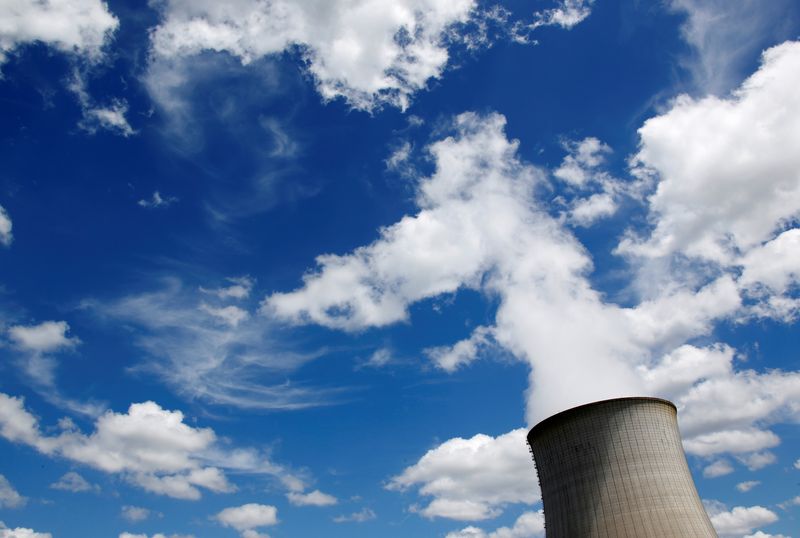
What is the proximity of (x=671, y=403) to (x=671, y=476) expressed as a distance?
468 centimetres

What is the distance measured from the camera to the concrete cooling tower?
3125 cm

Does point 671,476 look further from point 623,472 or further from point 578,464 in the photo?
point 578,464

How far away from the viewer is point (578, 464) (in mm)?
33781

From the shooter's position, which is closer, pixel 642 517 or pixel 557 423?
pixel 642 517

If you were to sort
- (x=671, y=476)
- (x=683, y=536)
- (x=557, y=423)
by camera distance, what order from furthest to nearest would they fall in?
A: (x=557, y=423) < (x=671, y=476) < (x=683, y=536)

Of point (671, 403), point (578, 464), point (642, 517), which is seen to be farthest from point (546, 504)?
point (671, 403)

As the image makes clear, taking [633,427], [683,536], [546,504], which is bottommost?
[683,536]

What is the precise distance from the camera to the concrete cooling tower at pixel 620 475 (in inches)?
1230

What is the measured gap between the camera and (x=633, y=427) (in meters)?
33.5

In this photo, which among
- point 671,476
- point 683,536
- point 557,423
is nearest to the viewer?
point 683,536

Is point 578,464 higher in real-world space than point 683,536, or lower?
higher

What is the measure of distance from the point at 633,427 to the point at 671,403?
3.93 m

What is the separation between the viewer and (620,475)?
106 feet

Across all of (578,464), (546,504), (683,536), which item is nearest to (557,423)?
(578,464)
